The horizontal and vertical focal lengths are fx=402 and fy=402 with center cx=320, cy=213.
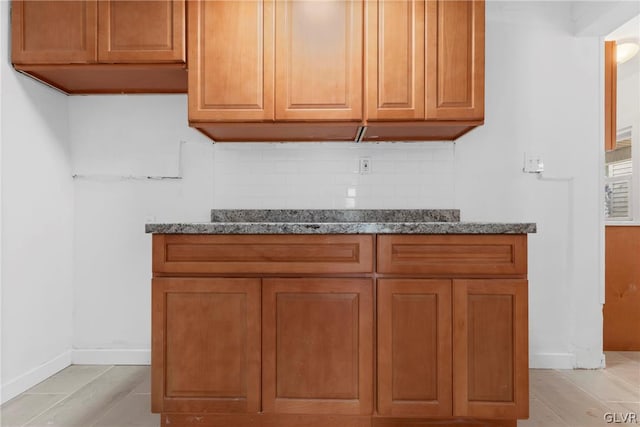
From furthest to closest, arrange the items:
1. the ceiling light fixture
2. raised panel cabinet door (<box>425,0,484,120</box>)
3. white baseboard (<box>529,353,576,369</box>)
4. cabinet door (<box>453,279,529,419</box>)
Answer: the ceiling light fixture → white baseboard (<box>529,353,576,369</box>) → raised panel cabinet door (<box>425,0,484,120</box>) → cabinet door (<box>453,279,529,419</box>)

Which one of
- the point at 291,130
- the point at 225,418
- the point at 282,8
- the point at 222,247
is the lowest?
the point at 225,418

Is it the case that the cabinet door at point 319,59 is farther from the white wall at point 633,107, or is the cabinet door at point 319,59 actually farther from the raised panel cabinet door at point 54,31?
the white wall at point 633,107

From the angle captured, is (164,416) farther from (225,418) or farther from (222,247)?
(222,247)

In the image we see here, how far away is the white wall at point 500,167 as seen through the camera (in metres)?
A: 2.36

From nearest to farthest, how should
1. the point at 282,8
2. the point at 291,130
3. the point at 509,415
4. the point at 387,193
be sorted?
1. the point at 509,415
2. the point at 282,8
3. the point at 291,130
4. the point at 387,193

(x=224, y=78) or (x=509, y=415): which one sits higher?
(x=224, y=78)

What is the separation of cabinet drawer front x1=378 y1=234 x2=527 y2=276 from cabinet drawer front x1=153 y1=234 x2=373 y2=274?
94 mm

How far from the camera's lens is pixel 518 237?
154cm

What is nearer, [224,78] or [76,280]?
[224,78]

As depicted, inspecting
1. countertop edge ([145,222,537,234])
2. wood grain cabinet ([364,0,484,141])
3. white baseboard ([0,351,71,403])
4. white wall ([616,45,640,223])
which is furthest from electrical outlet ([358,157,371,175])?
white wall ([616,45,640,223])

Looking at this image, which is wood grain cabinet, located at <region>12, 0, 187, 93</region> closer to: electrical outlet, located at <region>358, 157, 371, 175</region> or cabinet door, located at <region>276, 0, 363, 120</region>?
cabinet door, located at <region>276, 0, 363, 120</region>

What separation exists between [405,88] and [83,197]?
6.39 ft

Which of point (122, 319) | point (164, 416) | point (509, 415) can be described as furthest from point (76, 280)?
point (509, 415)

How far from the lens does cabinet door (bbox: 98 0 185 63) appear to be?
74.7 inches
